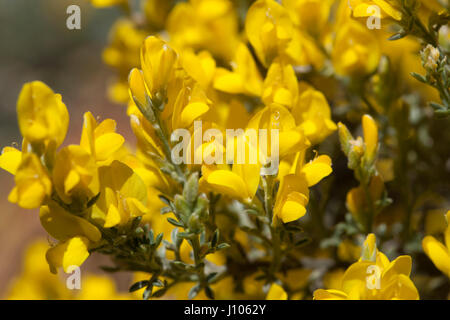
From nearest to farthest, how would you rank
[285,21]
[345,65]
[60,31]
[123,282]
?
[285,21] < [345,65] < [123,282] < [60,31]

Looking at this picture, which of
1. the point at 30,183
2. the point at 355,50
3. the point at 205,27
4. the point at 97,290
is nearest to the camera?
the point at 30,183

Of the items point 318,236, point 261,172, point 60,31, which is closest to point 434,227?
point 318,236

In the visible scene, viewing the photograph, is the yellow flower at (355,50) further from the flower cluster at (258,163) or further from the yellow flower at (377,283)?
the yellow flower at (377,283)

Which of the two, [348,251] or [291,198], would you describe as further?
[348,251]

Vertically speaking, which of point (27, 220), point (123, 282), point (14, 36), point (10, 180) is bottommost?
point (123, 282)

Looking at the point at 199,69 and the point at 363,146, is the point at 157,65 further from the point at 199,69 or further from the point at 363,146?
the point at 363,146

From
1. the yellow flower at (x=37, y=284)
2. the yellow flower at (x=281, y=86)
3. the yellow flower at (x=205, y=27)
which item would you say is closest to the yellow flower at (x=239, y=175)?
the yellow flower at (x=281, y=86)

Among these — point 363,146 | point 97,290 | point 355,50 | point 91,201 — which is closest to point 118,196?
point 91,201

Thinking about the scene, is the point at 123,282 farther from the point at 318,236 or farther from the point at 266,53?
the point at 266,53
